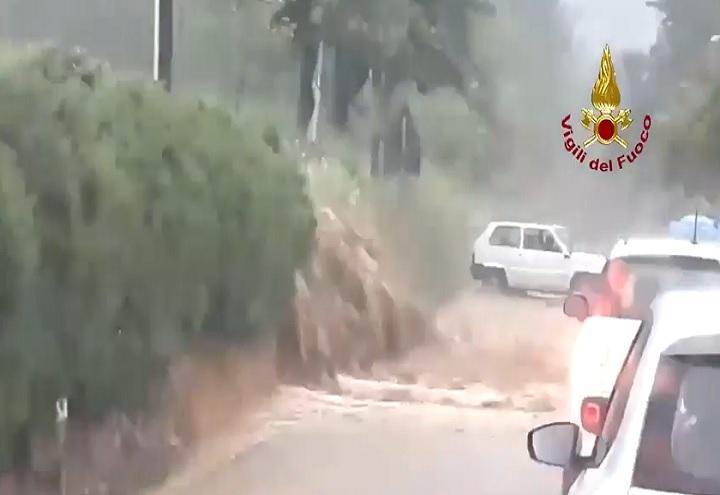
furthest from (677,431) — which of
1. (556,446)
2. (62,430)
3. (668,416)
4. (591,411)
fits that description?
(62,430)

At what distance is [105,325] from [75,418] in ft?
0.60

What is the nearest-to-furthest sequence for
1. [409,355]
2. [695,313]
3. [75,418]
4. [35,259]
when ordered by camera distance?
[695,313]
[35,259]
[75,418]
[409,355]

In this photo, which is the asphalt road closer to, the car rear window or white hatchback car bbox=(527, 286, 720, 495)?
the car rear window

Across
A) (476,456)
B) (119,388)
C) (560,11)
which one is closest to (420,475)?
(476,456)

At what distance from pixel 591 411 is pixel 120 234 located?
98 cm

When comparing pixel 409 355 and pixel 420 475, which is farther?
pixel 409 355

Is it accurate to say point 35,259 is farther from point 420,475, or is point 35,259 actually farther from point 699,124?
point 699,124

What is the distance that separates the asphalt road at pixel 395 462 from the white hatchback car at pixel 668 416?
2.81 ft

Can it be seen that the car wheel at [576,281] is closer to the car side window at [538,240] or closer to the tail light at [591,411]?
the car side window at [538,240]

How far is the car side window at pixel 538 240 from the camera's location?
2.32 metres

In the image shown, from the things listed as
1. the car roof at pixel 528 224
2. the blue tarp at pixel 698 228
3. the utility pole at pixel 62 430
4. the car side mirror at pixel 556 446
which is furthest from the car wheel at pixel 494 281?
the utility pole at pixel 62 430

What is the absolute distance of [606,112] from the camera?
2275 mm

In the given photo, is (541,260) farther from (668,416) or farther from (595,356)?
(668,416)

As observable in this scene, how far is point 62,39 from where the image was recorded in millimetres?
2025
